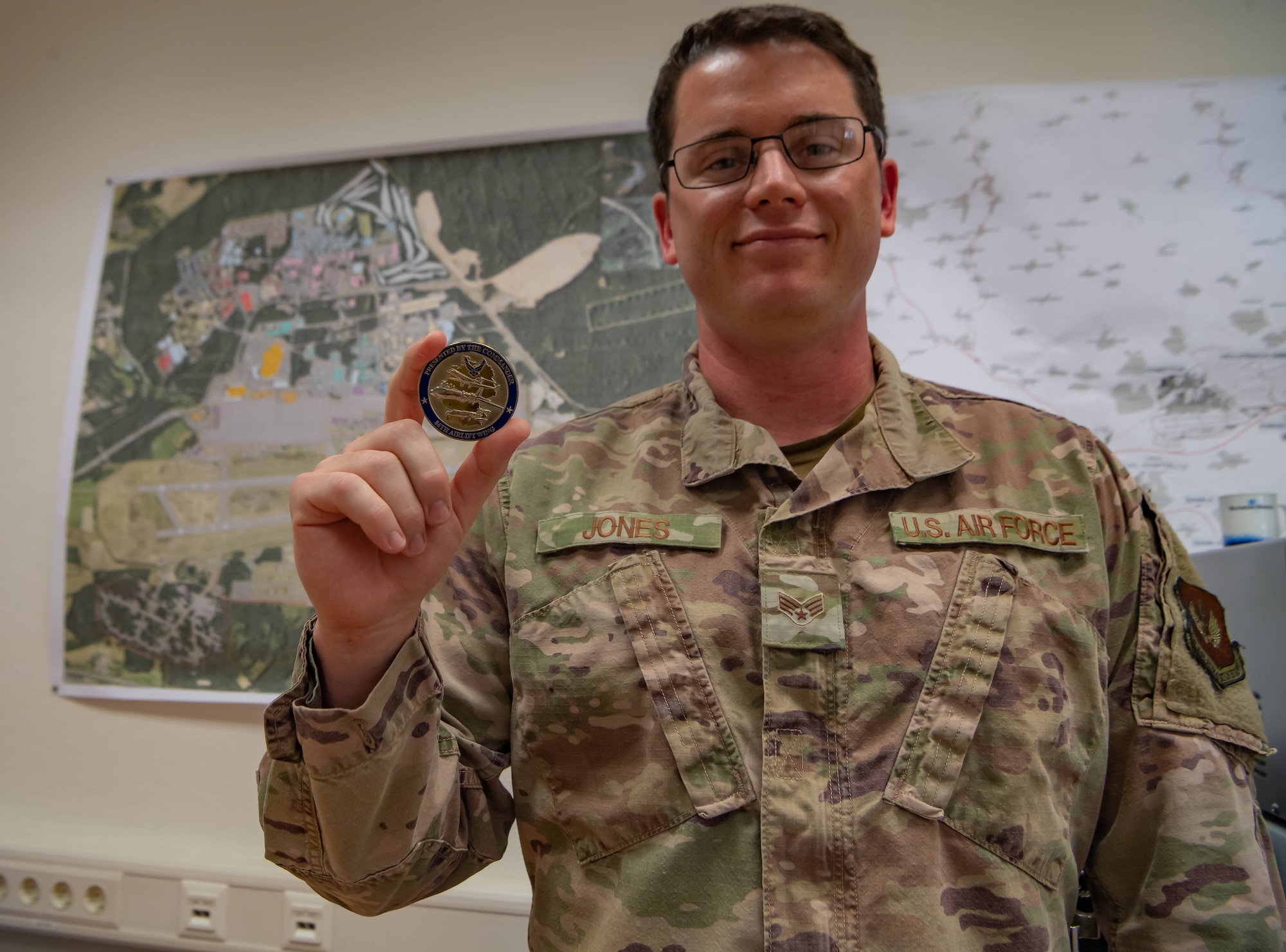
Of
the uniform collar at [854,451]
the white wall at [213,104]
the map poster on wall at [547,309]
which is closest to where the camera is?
the uniform collar at [854,451]

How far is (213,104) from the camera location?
1.76m

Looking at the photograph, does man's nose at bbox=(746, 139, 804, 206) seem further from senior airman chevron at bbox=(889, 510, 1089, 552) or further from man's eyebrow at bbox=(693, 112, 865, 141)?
senior airman chevron at bbox=(889, 510, 1089, 552)

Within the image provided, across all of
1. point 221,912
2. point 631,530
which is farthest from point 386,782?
point 221,912

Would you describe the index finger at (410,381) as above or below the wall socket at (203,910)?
above

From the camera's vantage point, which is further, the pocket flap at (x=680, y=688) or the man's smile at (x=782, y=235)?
the man's smile at (x=782, y=235)

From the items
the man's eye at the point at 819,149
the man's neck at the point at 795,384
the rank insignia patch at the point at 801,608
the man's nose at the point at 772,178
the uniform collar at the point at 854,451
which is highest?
the man's eye at the point at 819,149

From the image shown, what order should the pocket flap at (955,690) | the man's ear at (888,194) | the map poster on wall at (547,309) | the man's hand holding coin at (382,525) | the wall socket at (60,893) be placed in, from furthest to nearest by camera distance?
1. the wall socket at (60,893)
2. the map poster on wall at (547,309)
3. the man's ear at (888,194)
4. the pocket flap at (955,690)
5. the man's hand holding coin at (382,525)

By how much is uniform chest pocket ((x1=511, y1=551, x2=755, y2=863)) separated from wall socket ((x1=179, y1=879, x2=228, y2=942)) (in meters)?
1.06

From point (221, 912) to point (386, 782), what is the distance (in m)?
1.13

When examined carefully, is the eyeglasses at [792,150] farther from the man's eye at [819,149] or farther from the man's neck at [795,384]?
the man's neck at [795,384]

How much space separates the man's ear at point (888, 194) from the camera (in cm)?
104

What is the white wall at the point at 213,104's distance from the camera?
1.46 m

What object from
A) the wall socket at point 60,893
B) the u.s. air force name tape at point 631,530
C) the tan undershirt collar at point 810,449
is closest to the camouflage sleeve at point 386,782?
the u.s. air force name tape at point 631,530

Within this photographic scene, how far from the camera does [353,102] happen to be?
5.51 feet
